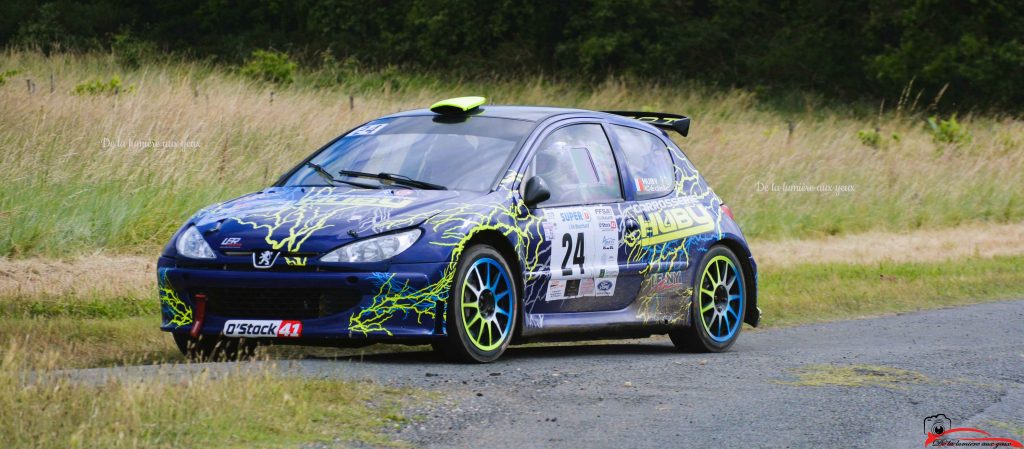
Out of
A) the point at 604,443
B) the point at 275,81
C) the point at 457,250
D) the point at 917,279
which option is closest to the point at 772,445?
the point at 604,443

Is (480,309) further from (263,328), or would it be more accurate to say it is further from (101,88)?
(101,88)

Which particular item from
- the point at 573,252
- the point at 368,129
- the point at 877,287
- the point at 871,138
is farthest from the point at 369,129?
the point at 871,138

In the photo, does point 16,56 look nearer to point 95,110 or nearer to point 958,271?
point 95,110

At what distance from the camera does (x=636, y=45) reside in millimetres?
42094

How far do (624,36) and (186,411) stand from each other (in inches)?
1384

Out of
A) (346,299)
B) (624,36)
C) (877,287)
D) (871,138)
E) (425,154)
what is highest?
(425,154)

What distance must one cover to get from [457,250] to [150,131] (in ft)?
31.1

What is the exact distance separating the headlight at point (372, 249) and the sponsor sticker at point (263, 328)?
15.5 inches

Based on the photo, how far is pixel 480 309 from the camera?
26.5 feet

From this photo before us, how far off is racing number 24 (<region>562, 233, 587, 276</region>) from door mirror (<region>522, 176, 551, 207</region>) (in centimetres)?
34

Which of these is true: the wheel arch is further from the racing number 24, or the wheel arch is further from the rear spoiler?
the racing number 24

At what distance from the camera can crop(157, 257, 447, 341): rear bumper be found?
7.68 m

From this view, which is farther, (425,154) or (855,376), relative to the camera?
(425,154)

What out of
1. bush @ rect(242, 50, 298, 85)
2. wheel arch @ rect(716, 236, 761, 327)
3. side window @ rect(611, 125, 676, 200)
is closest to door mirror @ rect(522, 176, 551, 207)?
side window @ rect(611, 125, 676, 200)
